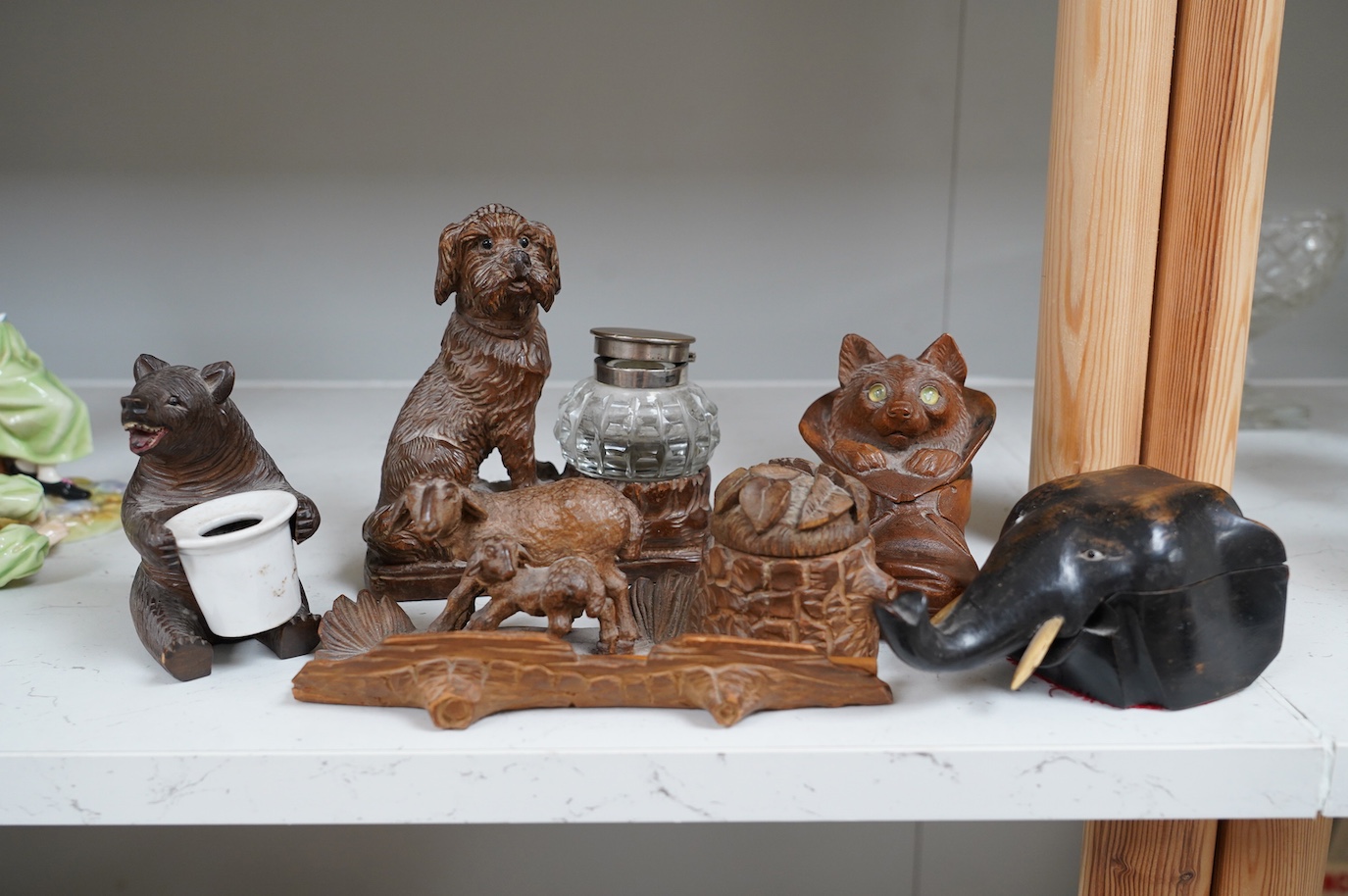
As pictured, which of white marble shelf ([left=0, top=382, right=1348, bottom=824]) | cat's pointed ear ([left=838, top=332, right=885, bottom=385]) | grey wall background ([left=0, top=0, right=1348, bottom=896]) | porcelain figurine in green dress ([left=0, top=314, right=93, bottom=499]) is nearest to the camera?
white marble shelf ([left=0, top=382, right=1348, bottom=824])

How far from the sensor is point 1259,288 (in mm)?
1440

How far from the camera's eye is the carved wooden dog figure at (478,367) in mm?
843

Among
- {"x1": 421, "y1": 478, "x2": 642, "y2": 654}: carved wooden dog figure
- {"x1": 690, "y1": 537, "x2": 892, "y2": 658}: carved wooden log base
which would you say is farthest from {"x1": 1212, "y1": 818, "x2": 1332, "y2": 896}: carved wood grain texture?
{"x1": 421, "y1": 478, "x2": 642, "y2": 654}: carved wooden dog figure

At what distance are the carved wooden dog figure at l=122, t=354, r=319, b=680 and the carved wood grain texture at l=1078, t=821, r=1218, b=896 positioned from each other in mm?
647

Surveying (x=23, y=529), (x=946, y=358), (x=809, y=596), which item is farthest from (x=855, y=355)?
(x=23, y=529)

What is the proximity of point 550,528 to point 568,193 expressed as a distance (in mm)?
973

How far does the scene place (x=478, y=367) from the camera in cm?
89

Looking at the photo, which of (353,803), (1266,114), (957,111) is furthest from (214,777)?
(957,111)

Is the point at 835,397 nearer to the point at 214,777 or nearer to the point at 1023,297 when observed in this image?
the point at 214,777

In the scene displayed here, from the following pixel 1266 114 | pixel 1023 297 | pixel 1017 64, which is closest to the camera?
pixel 1266 114

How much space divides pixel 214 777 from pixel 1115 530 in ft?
1.91

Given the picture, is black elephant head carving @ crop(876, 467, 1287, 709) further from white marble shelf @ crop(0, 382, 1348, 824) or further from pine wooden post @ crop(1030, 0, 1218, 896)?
pine wooden post @ crop(1030, 0, 1218, 896)

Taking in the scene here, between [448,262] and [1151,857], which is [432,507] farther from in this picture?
[1151,857]

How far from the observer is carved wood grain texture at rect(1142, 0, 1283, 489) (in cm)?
82
